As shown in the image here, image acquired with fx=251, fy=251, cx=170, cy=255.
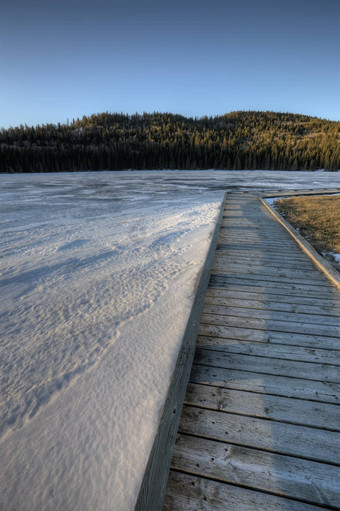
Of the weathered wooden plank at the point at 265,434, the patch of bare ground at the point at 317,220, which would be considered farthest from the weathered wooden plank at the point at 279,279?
the weathered wooden plank at the point at 265,434

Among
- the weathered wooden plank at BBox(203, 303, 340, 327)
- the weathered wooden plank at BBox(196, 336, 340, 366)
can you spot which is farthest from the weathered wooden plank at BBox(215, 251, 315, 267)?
the weathered wooden plank at BBox(196, 336, 340, 366)

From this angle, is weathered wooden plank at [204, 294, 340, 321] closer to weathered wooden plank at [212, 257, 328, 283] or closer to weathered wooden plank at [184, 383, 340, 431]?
weathered wooden plank at [212, 257, 328, 283]

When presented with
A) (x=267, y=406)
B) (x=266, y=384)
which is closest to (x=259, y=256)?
(x=266, y=384)

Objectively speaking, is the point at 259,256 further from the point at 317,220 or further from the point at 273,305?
the point at 317,220

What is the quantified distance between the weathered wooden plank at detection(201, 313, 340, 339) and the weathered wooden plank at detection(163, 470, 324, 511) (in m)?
1.55

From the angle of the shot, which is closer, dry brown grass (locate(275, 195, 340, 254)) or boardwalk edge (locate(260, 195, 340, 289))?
boardwalk edge (locate(260, 195, 340, 289))

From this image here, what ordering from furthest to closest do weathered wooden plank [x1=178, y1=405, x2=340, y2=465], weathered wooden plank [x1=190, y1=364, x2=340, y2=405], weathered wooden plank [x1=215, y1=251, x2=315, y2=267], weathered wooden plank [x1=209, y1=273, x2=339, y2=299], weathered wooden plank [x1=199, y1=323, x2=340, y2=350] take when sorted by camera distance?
weathered wooden plank [x1=215, y1=251, x2=315, y2=267] → weathered wooden plank [x1=209, y1=273, x2=339, y2=299] → weathered wooden plank [x1=199, y1=323, x2=340, y2=350] → weathered wooden plank [x1=190, y1=364, x2=340, y2=405] → weathered wooden plank [x1=178, y1=405, x2=340, y2=465]

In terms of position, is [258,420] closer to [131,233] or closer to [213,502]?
[213,502]

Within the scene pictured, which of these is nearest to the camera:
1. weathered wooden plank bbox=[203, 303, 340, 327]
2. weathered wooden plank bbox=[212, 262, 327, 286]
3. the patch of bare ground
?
weathered wooden plank bbox=[203, 303, 340, 327]

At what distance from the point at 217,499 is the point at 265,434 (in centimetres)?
51

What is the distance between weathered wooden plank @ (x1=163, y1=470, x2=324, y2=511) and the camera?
134cm

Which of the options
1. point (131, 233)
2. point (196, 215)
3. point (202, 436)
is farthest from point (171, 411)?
point (196, 215)

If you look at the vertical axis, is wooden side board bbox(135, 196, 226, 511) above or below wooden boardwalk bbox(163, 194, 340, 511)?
above

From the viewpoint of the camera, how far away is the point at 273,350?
2.44 meters
